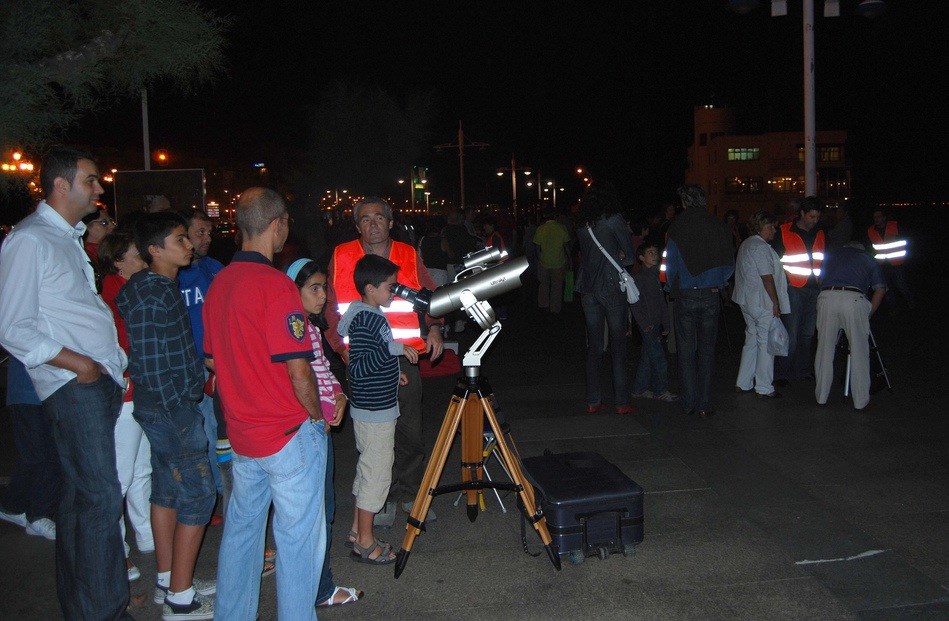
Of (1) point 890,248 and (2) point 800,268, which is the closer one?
(2) point 800,268

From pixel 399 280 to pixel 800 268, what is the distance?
5.30 meters

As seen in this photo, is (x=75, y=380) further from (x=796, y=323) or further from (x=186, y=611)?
(x=796, y=323)

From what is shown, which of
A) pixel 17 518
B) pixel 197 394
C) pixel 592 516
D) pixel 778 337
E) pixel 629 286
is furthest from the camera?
pixel 778 337

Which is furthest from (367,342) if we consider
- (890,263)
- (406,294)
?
(890,263)

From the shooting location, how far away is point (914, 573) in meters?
4.18

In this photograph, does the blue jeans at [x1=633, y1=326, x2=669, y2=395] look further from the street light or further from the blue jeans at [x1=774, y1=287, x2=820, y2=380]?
the street light

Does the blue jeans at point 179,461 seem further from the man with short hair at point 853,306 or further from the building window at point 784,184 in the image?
the building window at point 784,184

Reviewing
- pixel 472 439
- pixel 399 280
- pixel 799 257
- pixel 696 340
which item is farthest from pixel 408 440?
pixel 799 257

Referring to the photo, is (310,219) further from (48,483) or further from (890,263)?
(890,263)

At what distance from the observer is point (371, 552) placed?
448cm

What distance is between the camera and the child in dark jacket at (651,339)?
8.11 metres

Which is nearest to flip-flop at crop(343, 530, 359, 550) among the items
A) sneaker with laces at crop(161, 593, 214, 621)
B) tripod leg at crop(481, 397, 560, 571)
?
Result: sneaker with laces at crop(161, 593, 214, 621)

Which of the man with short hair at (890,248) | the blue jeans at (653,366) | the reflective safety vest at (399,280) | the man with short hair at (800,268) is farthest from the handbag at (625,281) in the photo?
the man with short hair at (890,248)

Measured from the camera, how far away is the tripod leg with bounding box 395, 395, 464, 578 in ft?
13.7
